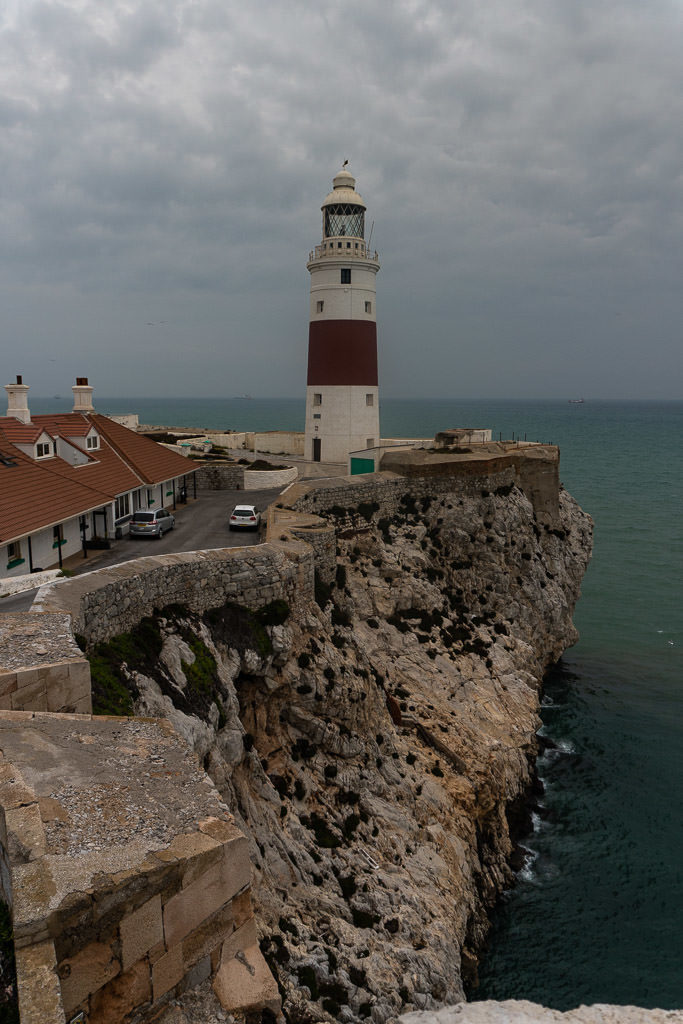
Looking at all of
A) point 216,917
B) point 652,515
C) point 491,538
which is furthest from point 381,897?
point 652,515

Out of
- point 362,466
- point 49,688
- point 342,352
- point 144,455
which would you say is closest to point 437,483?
point 362,466

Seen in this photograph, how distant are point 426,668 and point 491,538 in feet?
32.2

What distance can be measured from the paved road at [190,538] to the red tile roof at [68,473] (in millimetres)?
1756

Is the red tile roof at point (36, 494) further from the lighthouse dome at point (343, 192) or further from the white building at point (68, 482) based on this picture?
the lighthouse dome at point (343, 192)

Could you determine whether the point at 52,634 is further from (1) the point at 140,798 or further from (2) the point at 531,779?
(2) the point at 531,779

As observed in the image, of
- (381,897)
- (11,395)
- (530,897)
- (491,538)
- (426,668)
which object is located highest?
(11,395)

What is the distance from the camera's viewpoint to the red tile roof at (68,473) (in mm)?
21266

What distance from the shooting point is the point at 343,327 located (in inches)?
1430

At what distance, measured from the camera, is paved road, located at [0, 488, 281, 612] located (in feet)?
73.4

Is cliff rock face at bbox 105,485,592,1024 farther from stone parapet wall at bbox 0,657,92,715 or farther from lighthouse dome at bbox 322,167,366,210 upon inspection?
lighthouse dome at bbox 322,167,366,210

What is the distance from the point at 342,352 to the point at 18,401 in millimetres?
16250

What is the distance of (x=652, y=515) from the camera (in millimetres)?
77938

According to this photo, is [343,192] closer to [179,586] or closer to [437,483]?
[437,483]

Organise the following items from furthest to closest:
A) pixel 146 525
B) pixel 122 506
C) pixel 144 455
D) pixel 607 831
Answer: pixel 144 455 < pixel 122 506 < pixel 146 525 < pixel 607 831
